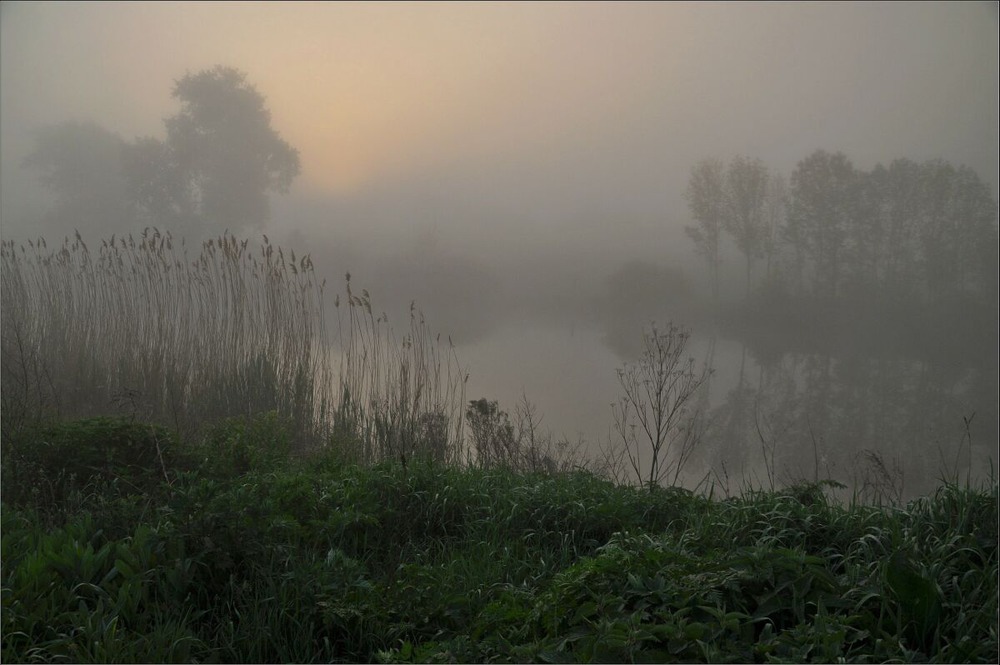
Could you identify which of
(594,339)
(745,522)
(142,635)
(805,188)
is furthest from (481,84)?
(142,635)

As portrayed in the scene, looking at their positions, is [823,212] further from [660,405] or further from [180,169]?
[180,169]

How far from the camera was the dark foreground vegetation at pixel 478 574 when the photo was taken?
2154mm

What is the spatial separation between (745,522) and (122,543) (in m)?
2.26

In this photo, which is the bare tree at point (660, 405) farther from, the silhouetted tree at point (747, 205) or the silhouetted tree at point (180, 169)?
the silhouetted tree at point (180, 169)

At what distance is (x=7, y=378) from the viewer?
461 cm

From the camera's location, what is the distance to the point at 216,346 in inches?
206

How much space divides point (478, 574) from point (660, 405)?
2020 mm

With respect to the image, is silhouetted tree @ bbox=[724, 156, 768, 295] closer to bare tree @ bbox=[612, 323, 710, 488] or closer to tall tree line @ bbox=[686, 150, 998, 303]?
tall tree line @ bbox=[686, 150, 998, 303]

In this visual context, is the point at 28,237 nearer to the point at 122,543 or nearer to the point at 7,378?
the point at 7,378

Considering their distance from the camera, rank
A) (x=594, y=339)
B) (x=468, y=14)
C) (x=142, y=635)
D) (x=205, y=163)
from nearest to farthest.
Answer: (x=142, y=635)
(x=468, y=14)
(x=594, y=339)
(x=205, y=163)

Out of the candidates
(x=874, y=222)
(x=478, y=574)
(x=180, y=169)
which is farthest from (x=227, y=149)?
(x=874, y=222)

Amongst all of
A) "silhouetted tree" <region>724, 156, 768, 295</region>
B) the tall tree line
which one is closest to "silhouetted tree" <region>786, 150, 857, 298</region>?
the tall tree line

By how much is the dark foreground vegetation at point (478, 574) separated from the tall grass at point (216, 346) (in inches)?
53.4

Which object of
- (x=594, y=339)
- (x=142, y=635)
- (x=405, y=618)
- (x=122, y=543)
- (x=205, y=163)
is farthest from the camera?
(x=205, y=163)
